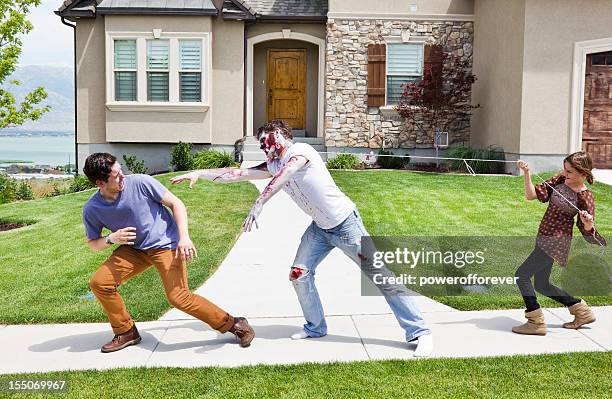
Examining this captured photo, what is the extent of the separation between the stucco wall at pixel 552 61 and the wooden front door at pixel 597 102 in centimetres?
46

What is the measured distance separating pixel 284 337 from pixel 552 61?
12544 mm

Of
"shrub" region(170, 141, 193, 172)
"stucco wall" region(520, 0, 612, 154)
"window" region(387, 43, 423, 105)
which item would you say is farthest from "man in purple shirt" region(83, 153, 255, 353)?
"window" region(387, 43, 423, 105)

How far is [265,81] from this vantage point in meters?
21.7

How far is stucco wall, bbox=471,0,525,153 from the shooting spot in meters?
16.8

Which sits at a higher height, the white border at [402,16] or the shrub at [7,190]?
the white border at [402,16]

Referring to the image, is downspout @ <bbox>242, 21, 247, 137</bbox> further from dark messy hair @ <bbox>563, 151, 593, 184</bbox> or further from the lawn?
dark messy hair @ <bbox>563, 151, 593, 184</bbox>

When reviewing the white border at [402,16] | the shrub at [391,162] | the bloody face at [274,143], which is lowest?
the shrub at [391,162]

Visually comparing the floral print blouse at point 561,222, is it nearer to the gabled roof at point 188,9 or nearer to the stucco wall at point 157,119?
the stucco wall at point 157,119

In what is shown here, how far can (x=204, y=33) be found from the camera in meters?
19.3

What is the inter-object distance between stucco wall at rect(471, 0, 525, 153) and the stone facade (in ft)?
2.07

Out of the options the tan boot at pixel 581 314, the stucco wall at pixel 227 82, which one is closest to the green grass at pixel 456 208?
the tan boot at pixel 581 314

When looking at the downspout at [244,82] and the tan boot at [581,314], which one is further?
the downspout at [244,82]

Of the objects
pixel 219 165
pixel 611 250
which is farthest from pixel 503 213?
pixel 219 165

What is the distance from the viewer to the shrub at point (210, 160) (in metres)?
18.3
